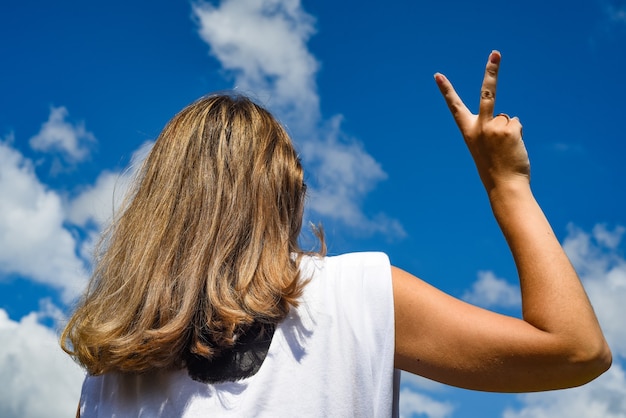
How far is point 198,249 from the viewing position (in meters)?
3.20

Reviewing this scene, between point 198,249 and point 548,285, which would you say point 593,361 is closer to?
point 548,285

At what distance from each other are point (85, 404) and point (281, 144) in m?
1.56

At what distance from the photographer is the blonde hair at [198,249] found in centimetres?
303

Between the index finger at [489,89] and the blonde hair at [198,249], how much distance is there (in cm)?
94

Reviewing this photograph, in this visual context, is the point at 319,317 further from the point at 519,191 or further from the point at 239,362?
the point at 519,191

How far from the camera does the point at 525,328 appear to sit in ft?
9.26

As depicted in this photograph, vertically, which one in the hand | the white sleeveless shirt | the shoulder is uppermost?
the hand

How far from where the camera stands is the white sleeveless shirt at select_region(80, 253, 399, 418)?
9.53ft

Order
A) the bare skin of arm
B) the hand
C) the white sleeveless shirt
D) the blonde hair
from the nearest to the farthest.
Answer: the bare skin of arm < the white sleeveless shirt < the blonde hair < the hand

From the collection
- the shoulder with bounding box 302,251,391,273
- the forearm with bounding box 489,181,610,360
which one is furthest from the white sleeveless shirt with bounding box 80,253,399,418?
the forearm with bounding box 489,181,610,360

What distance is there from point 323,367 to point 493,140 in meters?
1.27

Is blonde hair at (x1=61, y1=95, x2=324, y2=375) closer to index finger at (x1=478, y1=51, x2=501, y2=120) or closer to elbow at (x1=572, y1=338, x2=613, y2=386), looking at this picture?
index finger at (x1=478, y1=51, x2=501, y2=120)

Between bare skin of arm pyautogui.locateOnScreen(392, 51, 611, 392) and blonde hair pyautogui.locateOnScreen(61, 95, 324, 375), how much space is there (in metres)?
0.51

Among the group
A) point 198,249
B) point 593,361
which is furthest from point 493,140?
point 198,249
